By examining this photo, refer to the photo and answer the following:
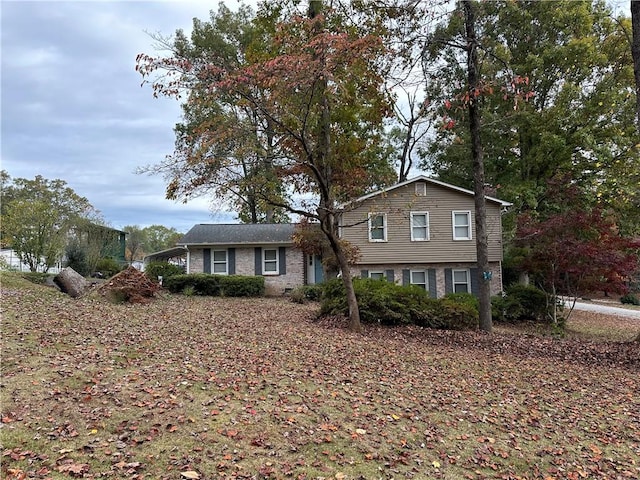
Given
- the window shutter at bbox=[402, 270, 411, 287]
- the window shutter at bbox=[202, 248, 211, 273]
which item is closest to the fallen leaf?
the window shutter at bbox=[402, 270, 411, 287]

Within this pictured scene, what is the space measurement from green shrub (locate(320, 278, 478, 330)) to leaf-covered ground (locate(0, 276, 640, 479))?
10.4ft

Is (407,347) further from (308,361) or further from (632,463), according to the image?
(632,463)

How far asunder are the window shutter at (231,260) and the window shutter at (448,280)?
32.8 feet

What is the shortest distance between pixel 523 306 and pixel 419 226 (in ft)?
17.2

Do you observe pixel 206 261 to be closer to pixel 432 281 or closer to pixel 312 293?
pixel 312 293

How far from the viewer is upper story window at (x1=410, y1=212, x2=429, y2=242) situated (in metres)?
18.7

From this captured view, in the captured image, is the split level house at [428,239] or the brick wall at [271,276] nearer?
the split level house at [428,239]

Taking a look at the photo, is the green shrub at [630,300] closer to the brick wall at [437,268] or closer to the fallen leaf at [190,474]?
the brick wall at [437,268]

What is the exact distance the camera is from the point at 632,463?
170 inches

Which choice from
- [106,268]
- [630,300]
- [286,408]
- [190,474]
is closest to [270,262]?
[106,268]

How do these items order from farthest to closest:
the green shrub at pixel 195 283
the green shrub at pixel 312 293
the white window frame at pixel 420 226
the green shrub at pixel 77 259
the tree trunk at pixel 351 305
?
the green shrub at pixel 77 259
the white window frame at pixel 420 226
the green shrub at pixel 195 283
the green shrub at pixel 312 293
the tree trunk at pixel 351 305

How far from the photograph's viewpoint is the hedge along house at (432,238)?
18.5 meters

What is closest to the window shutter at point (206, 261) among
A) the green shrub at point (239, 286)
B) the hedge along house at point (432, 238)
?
the green shrub at point (239, 286)

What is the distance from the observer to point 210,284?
18.4 m
